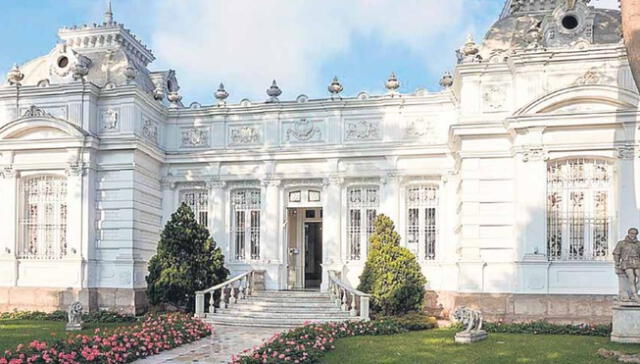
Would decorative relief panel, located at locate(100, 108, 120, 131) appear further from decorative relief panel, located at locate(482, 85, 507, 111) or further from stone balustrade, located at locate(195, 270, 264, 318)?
decorative relief panel, located at locate(482, 85, 507, 111)

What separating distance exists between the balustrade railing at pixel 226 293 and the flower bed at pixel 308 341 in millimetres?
4203

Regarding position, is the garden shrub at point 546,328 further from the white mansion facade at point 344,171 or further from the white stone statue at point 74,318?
the white stone statue at point 74,318

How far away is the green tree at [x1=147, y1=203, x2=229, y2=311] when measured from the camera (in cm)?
1759

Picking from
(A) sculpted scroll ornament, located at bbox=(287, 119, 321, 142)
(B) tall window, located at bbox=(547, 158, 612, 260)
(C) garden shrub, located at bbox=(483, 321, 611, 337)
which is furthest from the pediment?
(A) sculpted scroll ornament, located at bbox=(287, 119, 321, 142)

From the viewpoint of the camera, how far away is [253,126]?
20656mm

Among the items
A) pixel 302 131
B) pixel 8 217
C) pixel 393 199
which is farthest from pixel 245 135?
pixel 8 217

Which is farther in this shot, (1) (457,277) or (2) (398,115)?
(2) (398,115)

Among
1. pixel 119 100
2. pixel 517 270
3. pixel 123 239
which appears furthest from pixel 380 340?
pixel 119 100

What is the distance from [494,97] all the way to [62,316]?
1253cm

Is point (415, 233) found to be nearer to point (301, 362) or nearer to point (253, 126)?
point (253, 126)

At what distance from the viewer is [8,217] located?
1945 cm

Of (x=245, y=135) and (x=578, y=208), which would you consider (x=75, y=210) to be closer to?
(x=245, y=135)

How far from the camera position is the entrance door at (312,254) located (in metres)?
21.7

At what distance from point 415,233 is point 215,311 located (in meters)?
6.06
